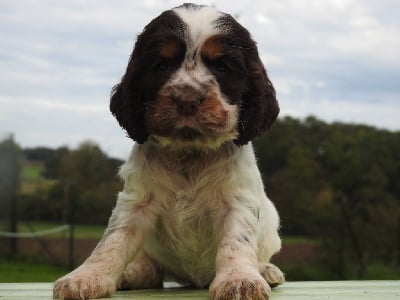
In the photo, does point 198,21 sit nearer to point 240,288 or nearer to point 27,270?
point 240,288

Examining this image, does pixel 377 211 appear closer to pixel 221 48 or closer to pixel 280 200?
pixel 280 200

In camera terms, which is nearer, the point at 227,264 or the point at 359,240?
the point at 227,264

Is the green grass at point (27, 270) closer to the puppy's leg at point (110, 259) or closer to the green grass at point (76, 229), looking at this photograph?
the green grass at point (76, 229)

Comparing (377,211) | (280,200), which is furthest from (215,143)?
(377,211)

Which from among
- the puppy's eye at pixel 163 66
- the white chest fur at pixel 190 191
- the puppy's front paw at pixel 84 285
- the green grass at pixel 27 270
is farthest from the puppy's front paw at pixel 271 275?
the green grass at pixel 27 270

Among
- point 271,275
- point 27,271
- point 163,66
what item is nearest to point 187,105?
point 163,66

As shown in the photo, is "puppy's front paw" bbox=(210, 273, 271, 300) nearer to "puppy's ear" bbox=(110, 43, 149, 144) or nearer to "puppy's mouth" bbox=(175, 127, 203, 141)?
"puppy's mouth" bbox=(175, 127, 203, 141)
